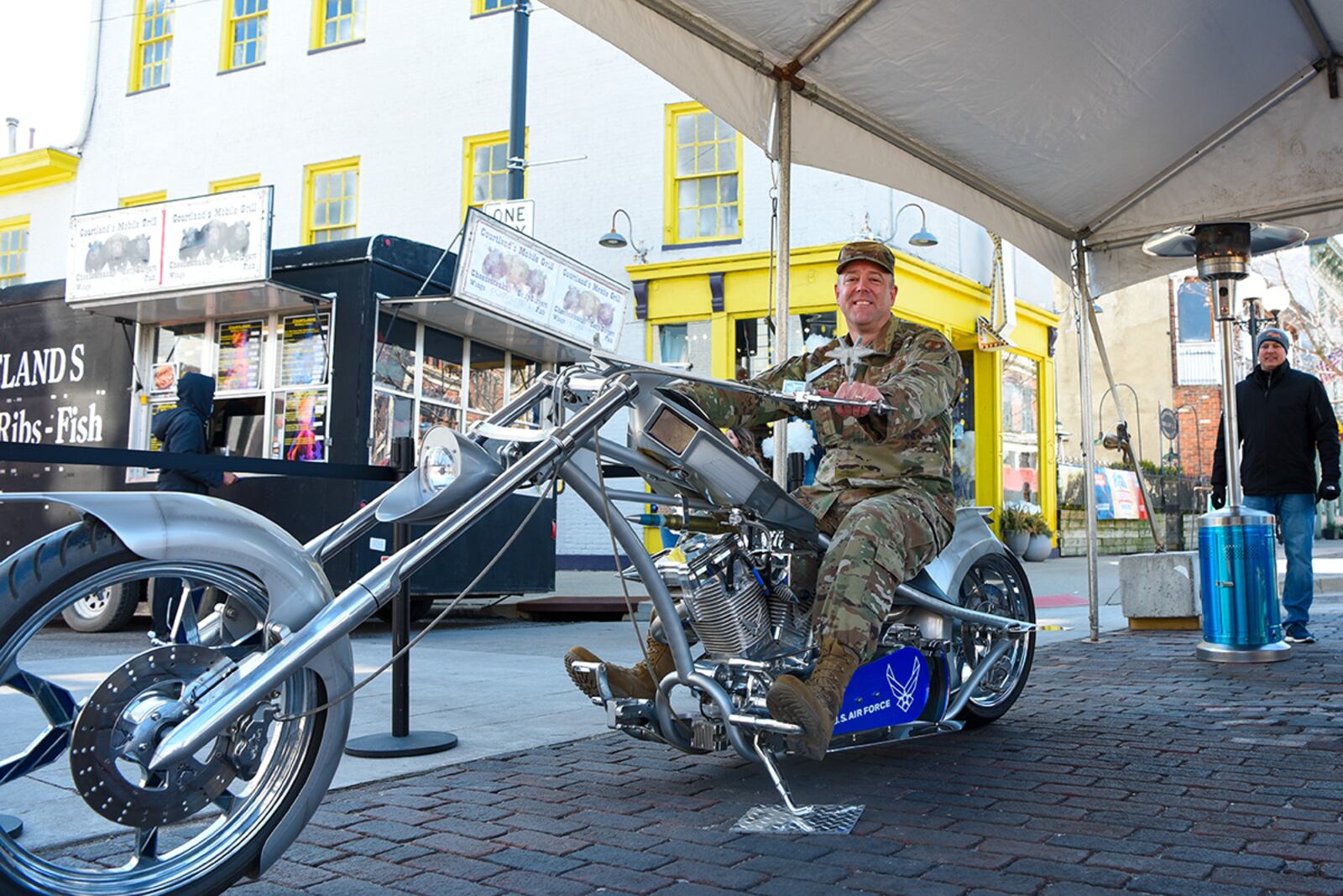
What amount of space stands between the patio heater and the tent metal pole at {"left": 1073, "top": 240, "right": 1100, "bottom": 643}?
1.82 feet

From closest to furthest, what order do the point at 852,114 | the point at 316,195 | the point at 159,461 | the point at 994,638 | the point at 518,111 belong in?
the point at 159,461
the point at 994,638
the point at 852,114
the point at 518,111
the point at 316,195

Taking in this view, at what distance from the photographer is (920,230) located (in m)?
16.7

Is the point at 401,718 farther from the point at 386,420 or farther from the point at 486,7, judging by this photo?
the point at 486,7

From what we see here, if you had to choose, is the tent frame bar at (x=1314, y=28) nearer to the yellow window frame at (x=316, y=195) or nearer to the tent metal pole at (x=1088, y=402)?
the tent metal pole at (x=1088, y=402)

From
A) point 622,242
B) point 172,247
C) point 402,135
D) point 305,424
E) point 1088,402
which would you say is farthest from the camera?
point 402,135

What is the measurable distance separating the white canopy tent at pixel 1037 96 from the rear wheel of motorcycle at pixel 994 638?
2019 mm

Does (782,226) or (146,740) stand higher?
(782,226)

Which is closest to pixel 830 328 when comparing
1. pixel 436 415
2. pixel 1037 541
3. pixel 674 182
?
pixel 674 182

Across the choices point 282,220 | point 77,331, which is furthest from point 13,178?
point 77,331

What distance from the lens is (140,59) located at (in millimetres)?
21359

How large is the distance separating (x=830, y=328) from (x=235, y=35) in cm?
1246

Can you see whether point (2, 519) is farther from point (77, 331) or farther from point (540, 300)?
point (540, 300)

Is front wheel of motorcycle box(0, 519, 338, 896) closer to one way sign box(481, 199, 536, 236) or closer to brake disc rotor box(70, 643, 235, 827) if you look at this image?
brake disc rotor box(70, 643, 235, 827)

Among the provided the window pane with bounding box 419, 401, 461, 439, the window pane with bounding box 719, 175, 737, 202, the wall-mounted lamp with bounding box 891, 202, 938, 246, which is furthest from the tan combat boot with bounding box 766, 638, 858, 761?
the window pane with bounding box 719, 175, 737, 202
